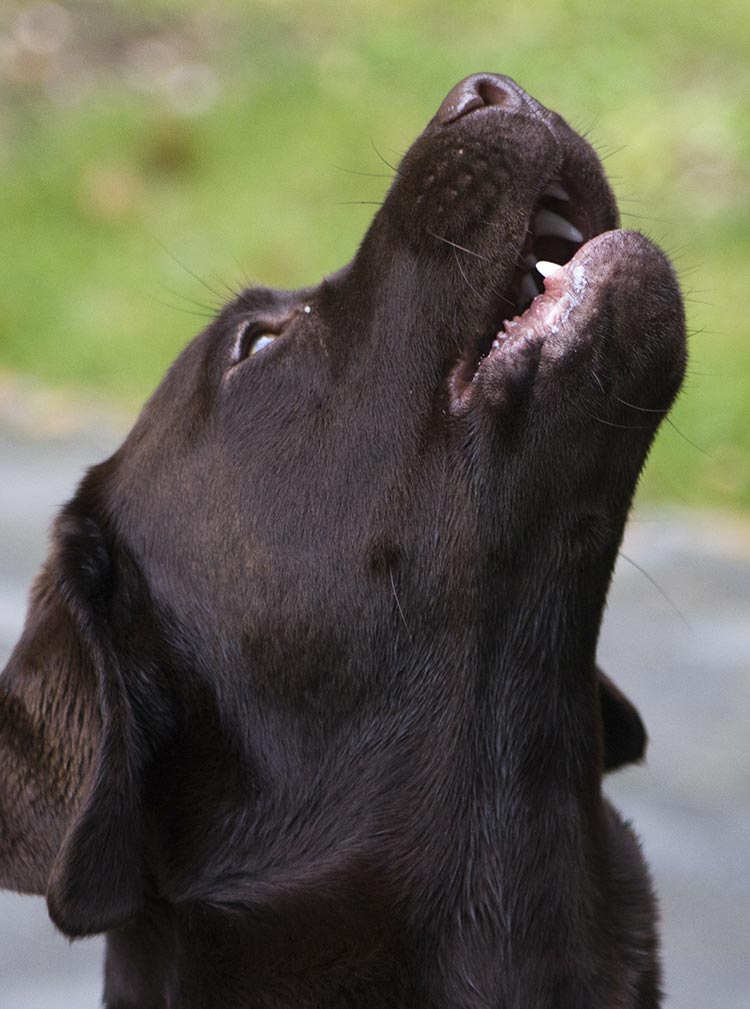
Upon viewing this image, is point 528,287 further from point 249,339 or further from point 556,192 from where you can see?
point 249,339

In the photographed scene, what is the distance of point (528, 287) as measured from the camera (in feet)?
8.72

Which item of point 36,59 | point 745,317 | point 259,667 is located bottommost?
point 259,667

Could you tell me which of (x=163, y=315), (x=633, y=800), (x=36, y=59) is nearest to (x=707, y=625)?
(x=633, y=800)

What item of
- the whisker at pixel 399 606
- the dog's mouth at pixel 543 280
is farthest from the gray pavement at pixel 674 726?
the dog's mouth at pixel 543 280

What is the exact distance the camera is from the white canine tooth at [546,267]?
2.58m

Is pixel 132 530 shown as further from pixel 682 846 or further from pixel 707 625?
pixel 707 625

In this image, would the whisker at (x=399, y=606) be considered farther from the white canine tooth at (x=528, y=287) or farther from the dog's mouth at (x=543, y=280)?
the white canine tooth at (x=528, y=287)

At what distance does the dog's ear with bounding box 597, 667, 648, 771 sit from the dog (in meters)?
0.36

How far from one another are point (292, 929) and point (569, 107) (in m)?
7.05

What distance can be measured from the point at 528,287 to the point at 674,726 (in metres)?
2.15

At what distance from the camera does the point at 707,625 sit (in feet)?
15.8

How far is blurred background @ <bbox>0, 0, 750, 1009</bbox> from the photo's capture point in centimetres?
421

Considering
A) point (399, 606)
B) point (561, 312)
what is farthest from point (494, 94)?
point (399, 606)

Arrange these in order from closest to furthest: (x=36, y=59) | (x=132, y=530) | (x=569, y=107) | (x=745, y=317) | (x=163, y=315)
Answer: (x=132, y=530) → (x=745, y=317) → (x=163, y=315) → (x=569, y=107) → (x=36, y=59)
